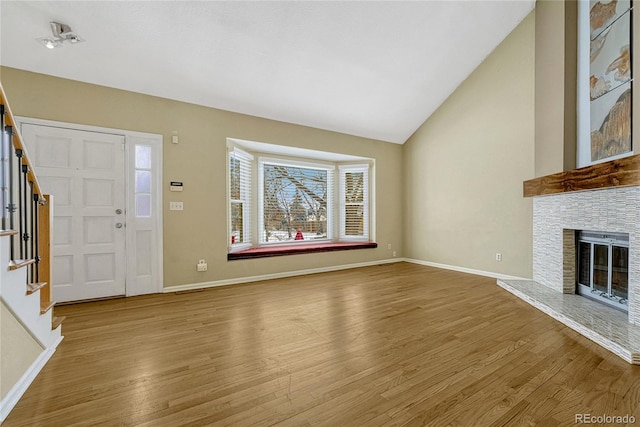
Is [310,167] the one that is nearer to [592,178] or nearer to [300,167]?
[300,167]

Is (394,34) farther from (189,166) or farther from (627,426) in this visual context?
(627,426)

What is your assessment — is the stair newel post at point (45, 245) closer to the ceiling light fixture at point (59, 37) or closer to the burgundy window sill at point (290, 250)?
the ceiling light fixture at point (59, 37)

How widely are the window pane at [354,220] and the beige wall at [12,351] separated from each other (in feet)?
16.3

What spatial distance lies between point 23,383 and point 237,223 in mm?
3301

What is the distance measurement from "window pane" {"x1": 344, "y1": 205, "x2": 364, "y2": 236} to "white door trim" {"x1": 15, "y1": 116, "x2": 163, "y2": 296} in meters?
3.62

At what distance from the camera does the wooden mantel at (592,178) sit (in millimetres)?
2334

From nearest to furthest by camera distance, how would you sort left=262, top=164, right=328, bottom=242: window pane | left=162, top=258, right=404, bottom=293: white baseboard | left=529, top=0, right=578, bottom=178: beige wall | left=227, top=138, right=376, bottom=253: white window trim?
left=529, top=0, right=578, bottom=178: beige wall < left=162, top=258, right=404, bottom=293: white baseboard < left=227, top=138, right=376, bottom=253: white window trim < left=262, top=164, right=328, bottom=242: window pane

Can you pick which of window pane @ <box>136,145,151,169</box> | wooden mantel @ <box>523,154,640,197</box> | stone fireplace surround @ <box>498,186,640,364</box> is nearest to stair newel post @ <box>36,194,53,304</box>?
window pane @ <box>136,145,151,169</box>

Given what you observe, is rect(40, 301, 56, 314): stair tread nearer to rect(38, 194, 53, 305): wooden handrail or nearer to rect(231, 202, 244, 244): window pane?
rect(38, 194, 53, 305): wooden handrail

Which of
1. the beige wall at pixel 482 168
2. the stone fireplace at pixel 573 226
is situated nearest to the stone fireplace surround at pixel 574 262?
the stone fireplace at pixel 573 226

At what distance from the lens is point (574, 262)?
128 inches

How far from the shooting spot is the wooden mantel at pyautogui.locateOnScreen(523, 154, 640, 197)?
233cm

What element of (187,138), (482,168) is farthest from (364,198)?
(187,138)

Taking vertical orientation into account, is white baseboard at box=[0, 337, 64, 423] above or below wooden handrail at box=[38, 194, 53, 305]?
below
